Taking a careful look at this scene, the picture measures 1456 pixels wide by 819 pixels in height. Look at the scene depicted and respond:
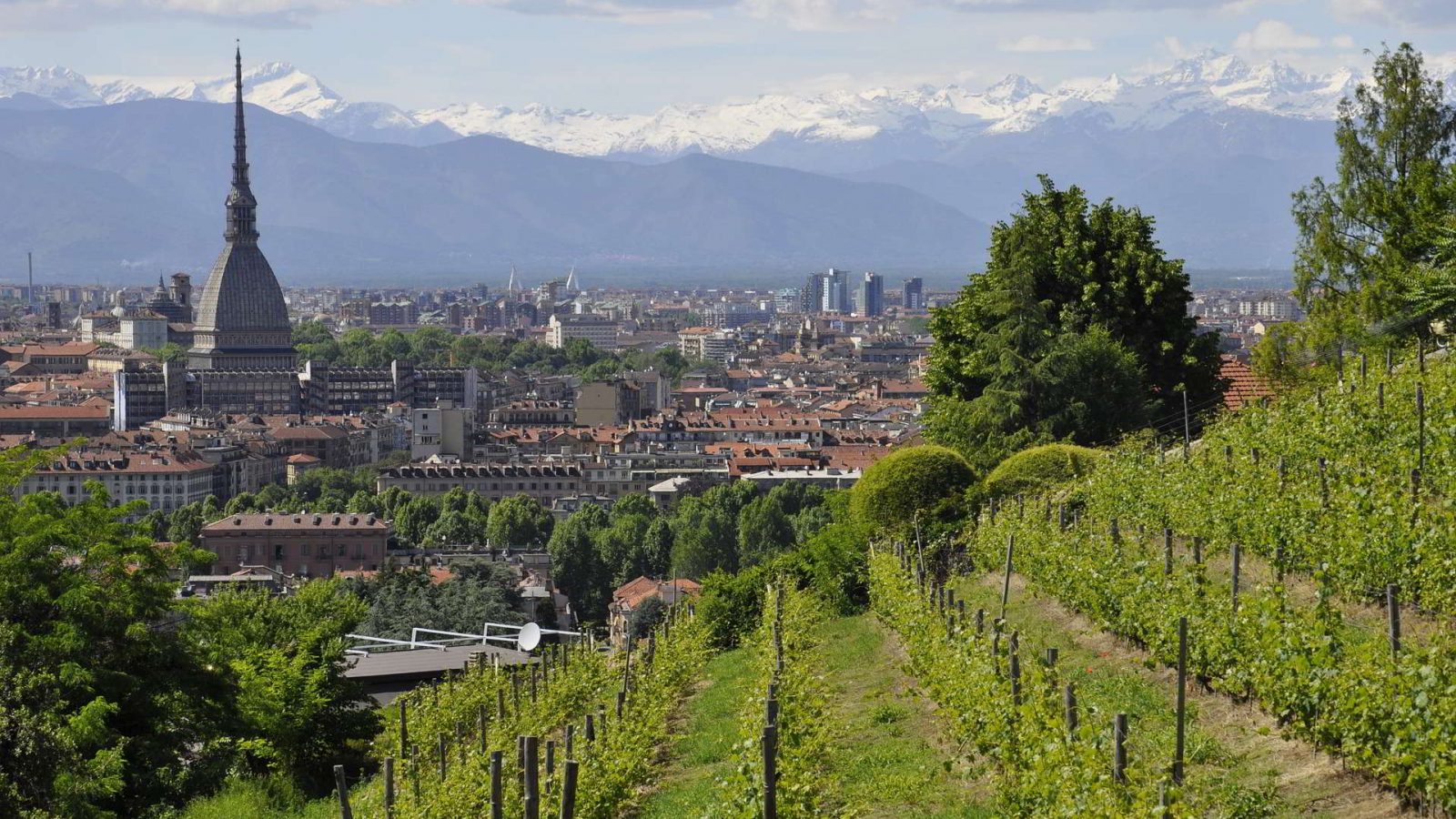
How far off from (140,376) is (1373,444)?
5291 inches

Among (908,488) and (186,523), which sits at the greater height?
(908,488)

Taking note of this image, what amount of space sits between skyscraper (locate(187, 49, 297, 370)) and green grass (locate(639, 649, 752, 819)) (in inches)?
6342

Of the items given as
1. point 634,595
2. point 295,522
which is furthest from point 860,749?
point 295,522

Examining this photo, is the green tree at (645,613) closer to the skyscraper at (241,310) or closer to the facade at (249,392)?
the facade at (249,392)

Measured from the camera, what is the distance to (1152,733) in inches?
442

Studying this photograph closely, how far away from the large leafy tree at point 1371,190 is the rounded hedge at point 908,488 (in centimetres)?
686

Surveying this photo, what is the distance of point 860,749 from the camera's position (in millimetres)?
13008

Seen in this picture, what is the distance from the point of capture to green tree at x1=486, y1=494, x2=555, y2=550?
74981mm

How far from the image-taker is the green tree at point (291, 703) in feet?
62.5

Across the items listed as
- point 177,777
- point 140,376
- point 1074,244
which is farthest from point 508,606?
point 140,376

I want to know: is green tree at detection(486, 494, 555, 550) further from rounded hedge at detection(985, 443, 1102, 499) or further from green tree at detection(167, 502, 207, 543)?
rounded hedge at detection(985, 443, 1102, 499)

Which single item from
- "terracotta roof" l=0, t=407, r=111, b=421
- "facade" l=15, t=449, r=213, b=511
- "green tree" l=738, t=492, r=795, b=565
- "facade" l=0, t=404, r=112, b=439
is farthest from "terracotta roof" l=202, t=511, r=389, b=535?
"terracotta roof" l=0, t=407, r=111, b=421

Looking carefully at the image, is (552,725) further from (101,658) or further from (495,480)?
(495,480)

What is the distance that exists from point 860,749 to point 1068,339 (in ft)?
53.4
